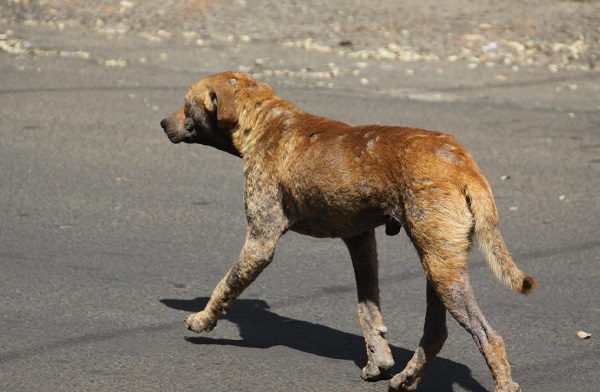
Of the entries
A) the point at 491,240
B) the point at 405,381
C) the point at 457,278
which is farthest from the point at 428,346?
the point at 491,240

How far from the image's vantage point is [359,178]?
4730mm

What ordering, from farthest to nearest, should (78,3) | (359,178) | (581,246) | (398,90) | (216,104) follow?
(78,3) < (398,90) < (581,246) < (216,104) < (359,178)

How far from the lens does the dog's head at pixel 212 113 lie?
5555mm

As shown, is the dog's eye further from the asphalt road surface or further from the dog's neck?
the asphalt road surface

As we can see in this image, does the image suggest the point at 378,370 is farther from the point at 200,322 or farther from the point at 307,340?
the point at 200,322

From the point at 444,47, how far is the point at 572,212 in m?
5.85

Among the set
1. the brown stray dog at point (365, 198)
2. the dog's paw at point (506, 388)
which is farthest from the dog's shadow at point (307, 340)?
the dog's paw at point (506, 388)

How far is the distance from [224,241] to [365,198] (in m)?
2.52

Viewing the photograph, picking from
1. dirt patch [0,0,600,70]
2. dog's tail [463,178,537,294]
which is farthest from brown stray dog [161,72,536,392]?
dirt patch [0,0,600,70]

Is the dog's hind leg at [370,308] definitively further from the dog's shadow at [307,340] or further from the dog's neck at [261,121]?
the dog's neck at [261,121]

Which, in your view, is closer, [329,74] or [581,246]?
[581,246]

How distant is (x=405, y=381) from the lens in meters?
4.77

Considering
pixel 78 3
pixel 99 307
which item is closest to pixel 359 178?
pixel 99 307

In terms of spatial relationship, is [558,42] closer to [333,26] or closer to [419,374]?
[333,26]
